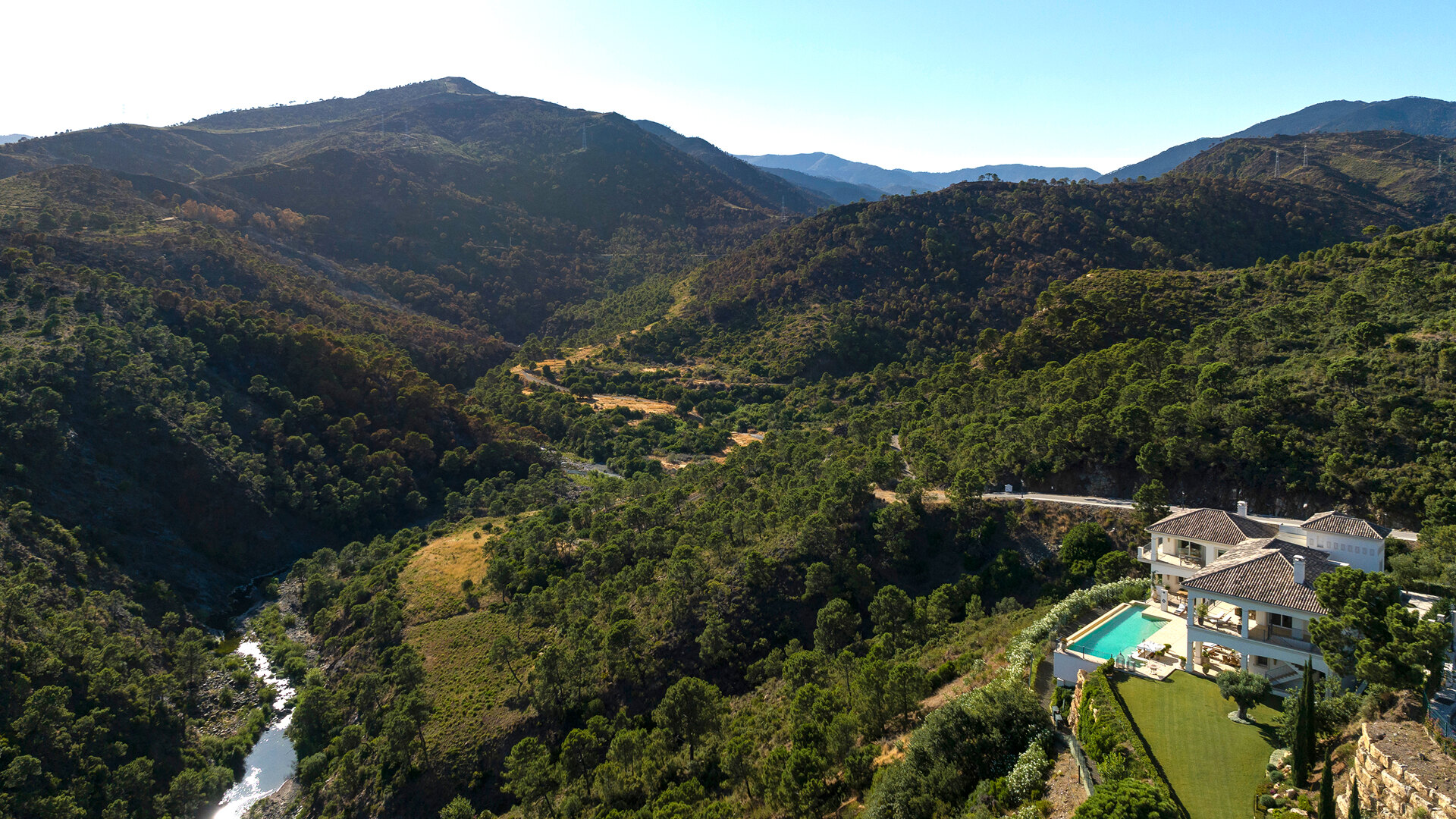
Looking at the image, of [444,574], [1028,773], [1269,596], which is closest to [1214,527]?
[1269,596]

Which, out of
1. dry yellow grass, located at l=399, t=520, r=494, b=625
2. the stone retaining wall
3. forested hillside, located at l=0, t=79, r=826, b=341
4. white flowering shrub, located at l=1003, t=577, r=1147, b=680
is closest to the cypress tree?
the stone retaining wall

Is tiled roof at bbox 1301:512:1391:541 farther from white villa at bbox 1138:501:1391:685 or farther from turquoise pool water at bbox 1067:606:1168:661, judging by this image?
turquoise pool water at bbox 1067:606:1168:661

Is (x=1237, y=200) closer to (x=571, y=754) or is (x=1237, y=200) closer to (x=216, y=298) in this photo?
(x=571, y=754)

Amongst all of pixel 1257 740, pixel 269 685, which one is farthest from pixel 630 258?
Result: pixel 1257 740

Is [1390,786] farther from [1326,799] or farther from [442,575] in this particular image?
[442,575]

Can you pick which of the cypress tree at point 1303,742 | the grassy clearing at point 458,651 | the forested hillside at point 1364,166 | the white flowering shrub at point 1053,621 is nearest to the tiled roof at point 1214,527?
the white flowering shrub at point 1053,621

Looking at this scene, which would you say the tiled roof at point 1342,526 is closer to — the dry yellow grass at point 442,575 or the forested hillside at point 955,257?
the dry yellow grass at point 442,575

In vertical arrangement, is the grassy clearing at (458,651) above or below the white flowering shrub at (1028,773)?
below

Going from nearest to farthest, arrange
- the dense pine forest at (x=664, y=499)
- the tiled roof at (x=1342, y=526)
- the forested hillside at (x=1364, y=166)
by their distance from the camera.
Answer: the tiled roof at (x=1342, y=526), the dense pine forest at (x=664, y=499), the forested hillside at (x=1364, y=166)
